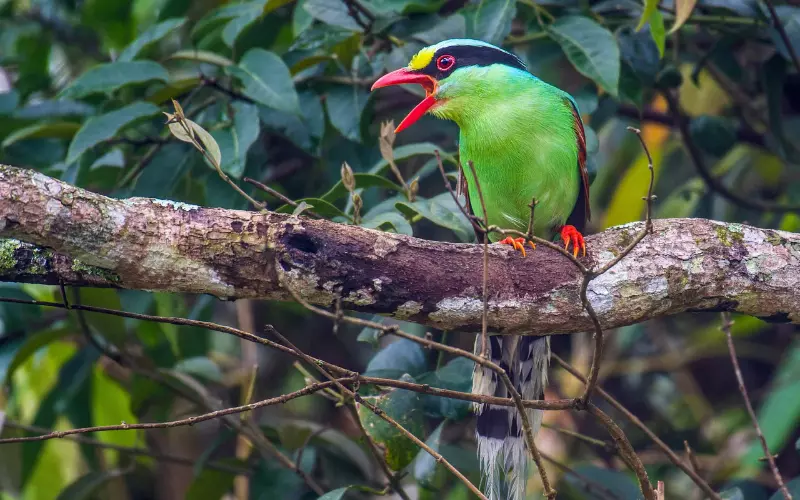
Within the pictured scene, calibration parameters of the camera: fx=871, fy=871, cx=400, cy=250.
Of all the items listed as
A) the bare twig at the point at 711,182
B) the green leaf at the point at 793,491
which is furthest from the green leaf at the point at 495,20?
the green leaf at the point at 793,491

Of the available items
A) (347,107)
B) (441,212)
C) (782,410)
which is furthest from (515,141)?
(782,410)

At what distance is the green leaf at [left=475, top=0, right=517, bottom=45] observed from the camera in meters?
3.13

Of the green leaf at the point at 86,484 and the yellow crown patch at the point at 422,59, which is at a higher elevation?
the yellow crown patch at the point at 422,59

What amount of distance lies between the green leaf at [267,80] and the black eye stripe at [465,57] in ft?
1.83

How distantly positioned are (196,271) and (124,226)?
0.66 feet

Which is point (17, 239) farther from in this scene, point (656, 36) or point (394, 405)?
point (656, 36)

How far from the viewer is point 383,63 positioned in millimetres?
3434

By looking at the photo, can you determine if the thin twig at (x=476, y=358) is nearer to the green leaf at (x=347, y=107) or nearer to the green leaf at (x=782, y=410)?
the green leaf at (x=347, y=107)

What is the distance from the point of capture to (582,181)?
10.9 feet

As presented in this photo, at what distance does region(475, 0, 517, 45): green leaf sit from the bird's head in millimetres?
163

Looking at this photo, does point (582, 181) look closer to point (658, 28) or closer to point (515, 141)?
point (515, 141)

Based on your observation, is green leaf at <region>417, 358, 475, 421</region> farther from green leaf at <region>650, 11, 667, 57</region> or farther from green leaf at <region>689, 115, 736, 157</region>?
green leaf at <region>689, 115, 736, 157</region>

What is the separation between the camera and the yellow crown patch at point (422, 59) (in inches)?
130

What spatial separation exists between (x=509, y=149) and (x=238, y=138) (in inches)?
38.8
